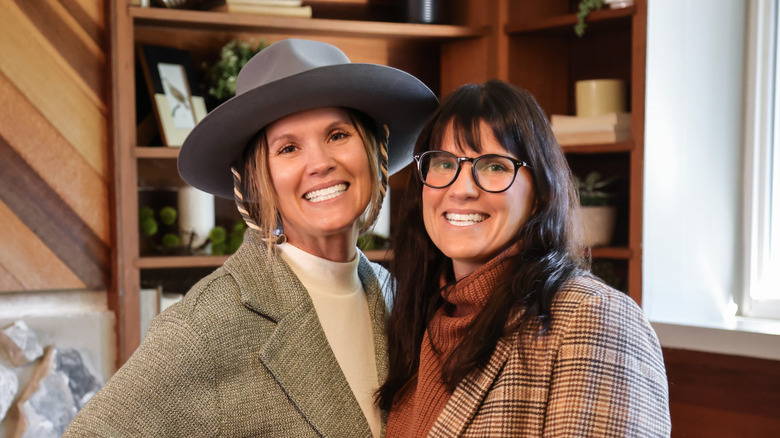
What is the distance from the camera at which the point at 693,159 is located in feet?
8.71

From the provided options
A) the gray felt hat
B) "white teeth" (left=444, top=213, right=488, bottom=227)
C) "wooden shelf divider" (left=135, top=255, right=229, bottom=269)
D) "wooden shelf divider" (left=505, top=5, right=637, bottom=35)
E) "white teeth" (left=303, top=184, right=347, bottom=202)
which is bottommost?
"wooden shelf divider" (left=135, top=255, right=229, bottom=269)

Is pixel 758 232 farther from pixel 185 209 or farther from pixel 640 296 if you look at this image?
pixel 185 209

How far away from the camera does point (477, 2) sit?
3.04 m

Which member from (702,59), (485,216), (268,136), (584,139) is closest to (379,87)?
(268,136)

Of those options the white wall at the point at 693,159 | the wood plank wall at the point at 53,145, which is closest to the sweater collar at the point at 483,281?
the white wall at the point at 693,159

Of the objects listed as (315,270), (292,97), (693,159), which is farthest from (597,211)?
(292,97)

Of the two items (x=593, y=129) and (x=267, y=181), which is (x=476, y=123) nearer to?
(x=267, y=181)

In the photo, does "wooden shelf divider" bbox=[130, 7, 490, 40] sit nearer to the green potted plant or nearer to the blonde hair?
the green potted plant

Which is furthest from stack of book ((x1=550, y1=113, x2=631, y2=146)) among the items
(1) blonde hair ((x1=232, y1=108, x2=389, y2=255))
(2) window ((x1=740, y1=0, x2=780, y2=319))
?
(1) blonde hair ((x1=232, y1=108, x2=389, y2=255))

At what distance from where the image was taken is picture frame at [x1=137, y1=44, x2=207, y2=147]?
271 cm

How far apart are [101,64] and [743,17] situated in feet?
7.22

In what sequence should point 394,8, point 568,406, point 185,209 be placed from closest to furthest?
1. point 568,406
2. point 185,209
3. point 394,8

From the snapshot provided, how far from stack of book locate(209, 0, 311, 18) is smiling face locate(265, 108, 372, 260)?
133 centimetres

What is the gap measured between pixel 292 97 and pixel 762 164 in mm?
1885
